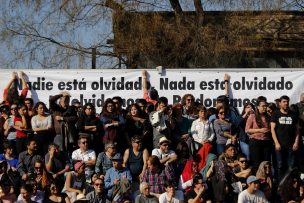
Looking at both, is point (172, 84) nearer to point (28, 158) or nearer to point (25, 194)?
point (28, 158)

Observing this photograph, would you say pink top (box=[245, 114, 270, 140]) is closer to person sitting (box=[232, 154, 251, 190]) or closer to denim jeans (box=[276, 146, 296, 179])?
denim jeans (box=[276, 146, 296, 179])

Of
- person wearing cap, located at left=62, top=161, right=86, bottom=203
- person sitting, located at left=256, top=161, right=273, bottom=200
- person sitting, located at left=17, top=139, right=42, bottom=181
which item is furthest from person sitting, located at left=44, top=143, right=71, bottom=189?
person sitting, located at left=256, top=161, right=273, bottom=200

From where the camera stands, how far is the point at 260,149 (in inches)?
981

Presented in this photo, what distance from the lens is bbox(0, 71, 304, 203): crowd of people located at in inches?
934

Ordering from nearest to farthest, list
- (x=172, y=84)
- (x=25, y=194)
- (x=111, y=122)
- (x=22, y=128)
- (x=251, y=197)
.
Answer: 1. (x=25, y=194)
2. (x=251, y=197)
3. (x=111, y=122)
4. (x=22, y=128)
5. (x=172, y=84)

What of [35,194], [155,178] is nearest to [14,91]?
[35,194]

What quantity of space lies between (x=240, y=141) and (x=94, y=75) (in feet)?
12.6

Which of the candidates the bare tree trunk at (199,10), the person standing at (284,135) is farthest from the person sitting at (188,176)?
the bare tree trunk at (199,10)

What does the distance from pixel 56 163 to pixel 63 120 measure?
97 centimetres

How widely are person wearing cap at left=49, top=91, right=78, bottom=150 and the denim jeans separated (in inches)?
165

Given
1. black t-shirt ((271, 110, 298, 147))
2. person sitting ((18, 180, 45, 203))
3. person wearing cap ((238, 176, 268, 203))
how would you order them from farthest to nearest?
black t-shirt ((271, 110, 298, 147))
person wearing cap ((238, 176, 268, 203))
person sitting ((18, 180, 45, 203))

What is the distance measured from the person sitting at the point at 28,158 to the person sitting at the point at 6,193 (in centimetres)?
93

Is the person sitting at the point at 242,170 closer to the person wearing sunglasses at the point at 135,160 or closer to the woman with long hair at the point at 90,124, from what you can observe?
the person wearing sunglasses at the point at 135,160

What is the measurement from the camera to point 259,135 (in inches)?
978
